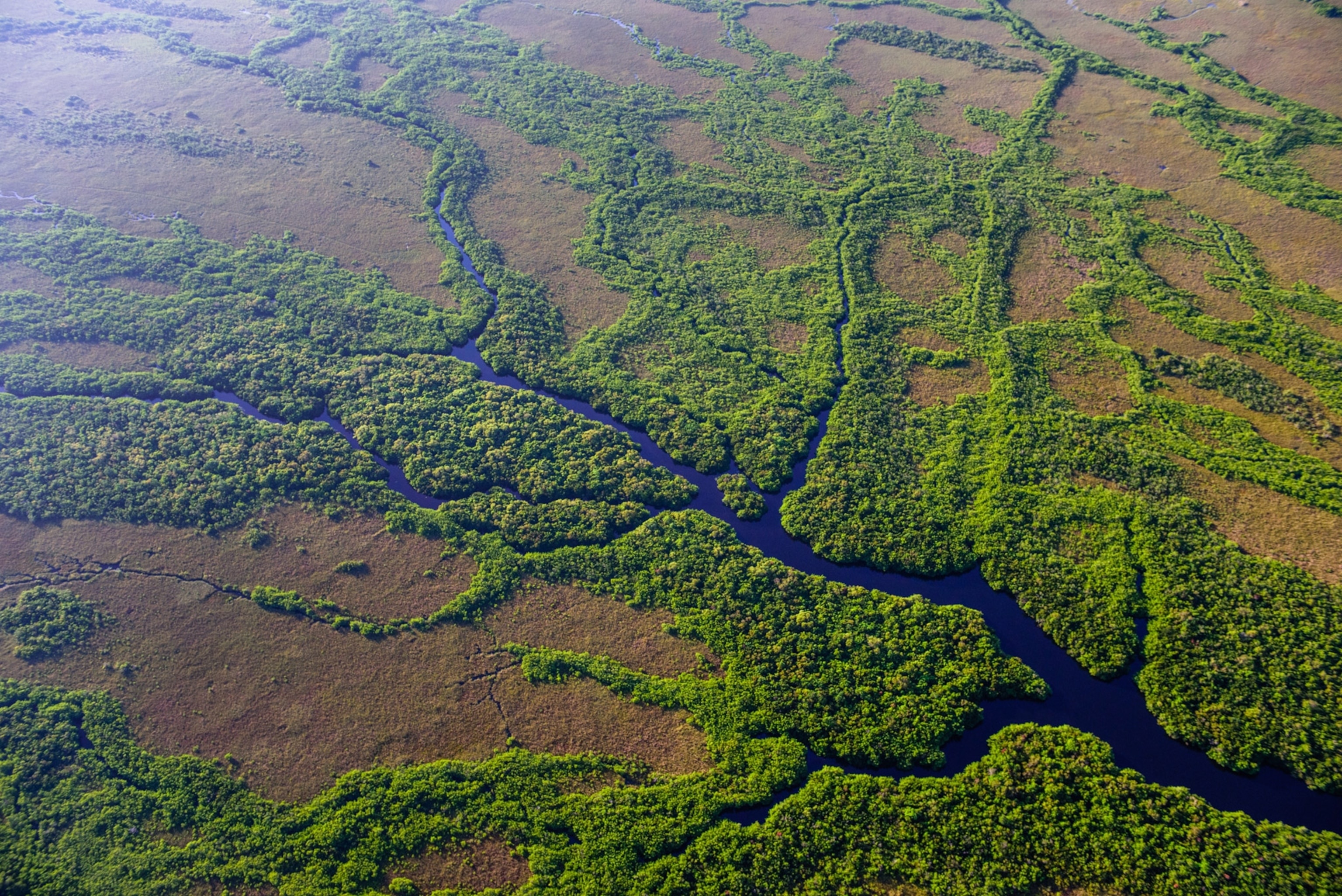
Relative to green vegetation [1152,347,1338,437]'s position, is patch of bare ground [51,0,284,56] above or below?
below

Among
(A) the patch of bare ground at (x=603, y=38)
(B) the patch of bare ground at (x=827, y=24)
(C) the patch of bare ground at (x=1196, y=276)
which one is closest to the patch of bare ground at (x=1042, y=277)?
(C) the patch of bare ground at (x=1196, y=276)

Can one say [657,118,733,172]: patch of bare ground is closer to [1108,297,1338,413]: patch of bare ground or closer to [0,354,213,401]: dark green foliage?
[1108,297,1338,413]: patch of bare ground

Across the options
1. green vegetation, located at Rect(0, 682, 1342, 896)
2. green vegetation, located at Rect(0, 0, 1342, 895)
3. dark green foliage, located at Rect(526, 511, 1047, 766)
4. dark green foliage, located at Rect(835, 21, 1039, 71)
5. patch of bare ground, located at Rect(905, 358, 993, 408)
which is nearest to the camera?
green vegetation, located at Rect(0, 682, 1342, 896)

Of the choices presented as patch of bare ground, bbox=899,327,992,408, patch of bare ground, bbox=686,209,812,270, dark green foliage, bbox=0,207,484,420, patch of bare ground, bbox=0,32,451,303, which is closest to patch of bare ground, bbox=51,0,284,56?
patch of bare ground, bbox=0,32,451,303

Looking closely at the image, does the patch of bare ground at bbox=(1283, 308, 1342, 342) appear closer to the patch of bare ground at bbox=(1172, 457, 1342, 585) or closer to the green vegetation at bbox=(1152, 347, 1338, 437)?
the green vegetation at bbox=(1152, 347, 1338, 437)

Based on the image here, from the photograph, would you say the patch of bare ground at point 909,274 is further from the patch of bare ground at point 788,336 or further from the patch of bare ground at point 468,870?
the patch of bare ground at point 468,870

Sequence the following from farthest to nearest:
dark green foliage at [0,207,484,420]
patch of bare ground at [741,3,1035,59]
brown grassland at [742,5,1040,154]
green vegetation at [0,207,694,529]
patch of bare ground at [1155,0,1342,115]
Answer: patch of bare ground at [741,3,1035,59], brown grassland at [742,5,1040,154], patch of bare ground at [1155,0,1342,115], dark green foliage at [0,207,484,420], green vegetation at [0,207,694,529]

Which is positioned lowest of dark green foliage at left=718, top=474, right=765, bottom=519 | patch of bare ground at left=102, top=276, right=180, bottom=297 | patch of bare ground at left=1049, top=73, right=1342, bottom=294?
patch of bare ground at left=102, top=276, right=180, bottom=297

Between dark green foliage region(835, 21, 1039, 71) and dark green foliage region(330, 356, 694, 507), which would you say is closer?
dark green foliage region(330, 356, 694, 507)
